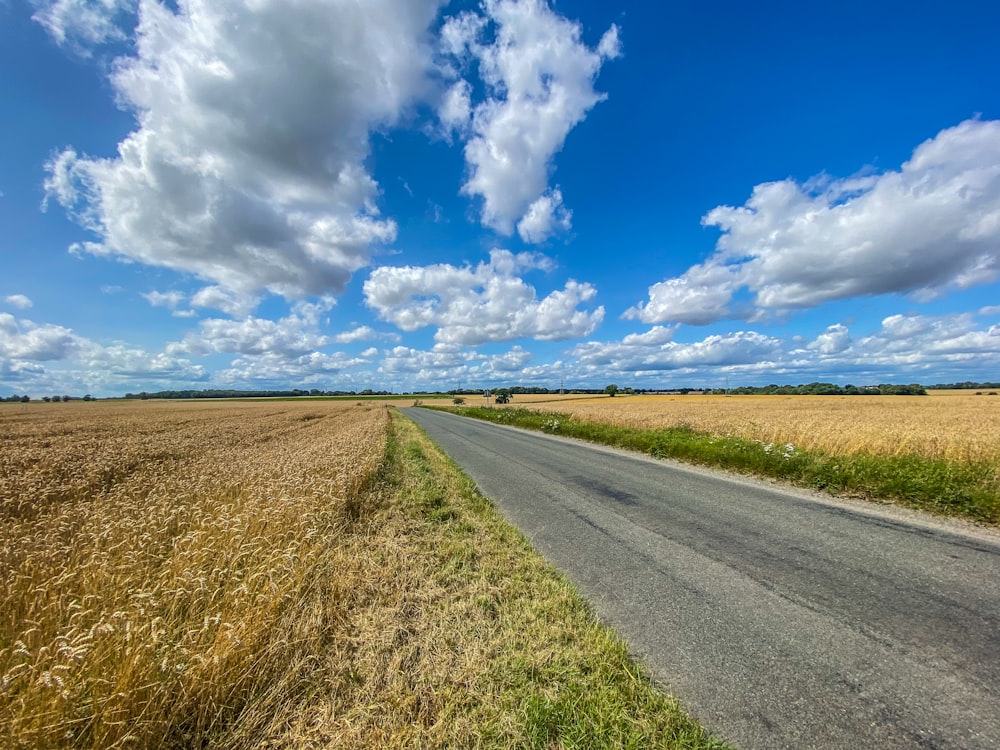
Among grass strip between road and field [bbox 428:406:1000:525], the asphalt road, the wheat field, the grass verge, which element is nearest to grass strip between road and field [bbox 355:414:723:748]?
the grass verge

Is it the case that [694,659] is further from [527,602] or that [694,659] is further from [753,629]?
[527,602]

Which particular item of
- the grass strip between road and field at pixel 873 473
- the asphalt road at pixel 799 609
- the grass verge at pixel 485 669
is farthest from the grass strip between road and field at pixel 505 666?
the grass strip between road and field at pixel 873 473

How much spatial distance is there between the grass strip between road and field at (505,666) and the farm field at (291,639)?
14 millimetres

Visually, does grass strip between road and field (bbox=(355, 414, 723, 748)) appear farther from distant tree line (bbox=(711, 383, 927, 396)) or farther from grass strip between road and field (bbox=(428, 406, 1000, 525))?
distant tree line (bbox=(711, 383, 927, 396))

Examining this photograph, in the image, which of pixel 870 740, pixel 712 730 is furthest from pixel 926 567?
pixel 712 730

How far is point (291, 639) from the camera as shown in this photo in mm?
3393

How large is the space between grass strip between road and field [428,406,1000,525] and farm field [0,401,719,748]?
7758mm

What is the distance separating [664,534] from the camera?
6113mm

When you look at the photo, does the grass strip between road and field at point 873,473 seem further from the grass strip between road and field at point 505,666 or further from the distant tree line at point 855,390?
the distant tree line at point 855,390

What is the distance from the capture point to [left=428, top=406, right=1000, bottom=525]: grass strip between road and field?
6840 mm

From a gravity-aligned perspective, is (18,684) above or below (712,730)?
above

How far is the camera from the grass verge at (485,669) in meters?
2.50

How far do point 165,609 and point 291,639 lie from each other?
1262mm

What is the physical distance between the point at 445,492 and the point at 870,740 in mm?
7614
